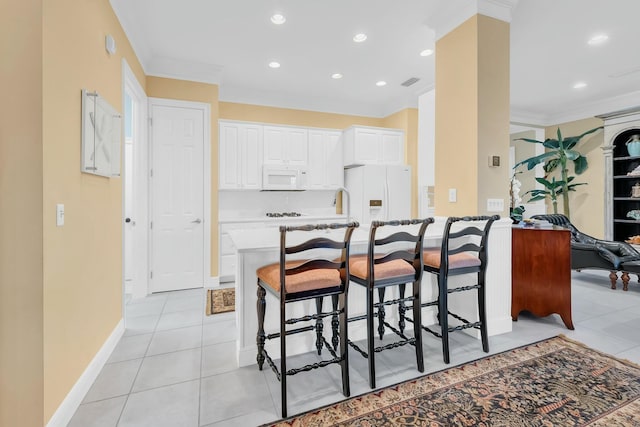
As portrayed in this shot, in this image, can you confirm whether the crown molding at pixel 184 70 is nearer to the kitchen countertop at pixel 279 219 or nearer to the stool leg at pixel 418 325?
the kitchen countertop at pixel 279 219

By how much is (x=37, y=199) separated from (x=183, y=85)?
10.2 feet

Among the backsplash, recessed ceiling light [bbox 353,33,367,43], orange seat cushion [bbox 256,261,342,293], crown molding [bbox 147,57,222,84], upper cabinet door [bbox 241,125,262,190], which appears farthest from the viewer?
the backsplash

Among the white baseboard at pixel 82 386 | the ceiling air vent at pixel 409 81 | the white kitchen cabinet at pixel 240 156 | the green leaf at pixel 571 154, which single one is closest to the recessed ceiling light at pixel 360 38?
the ceiling air vent at pixel 409 81

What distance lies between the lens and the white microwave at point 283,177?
192 inches

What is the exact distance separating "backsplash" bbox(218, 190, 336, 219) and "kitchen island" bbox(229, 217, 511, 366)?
247cm

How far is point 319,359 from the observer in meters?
2.29

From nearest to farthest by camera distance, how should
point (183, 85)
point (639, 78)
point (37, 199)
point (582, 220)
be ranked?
point (37, 199) → point (183, 85) → point (639, 78) → point (582, 220)

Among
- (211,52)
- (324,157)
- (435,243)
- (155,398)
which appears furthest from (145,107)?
(435,243)

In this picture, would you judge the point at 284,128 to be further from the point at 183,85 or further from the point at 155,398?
the point at 155,398

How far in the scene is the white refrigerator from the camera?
5090 millimetres

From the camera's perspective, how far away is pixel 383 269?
80.5 inches

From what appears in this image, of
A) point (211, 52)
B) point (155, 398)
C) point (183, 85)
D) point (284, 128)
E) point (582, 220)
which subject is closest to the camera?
point (155, 398)

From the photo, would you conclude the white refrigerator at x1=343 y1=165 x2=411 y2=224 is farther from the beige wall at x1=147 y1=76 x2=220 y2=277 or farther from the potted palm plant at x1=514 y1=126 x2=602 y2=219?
the potted palm plant at x1=514 y1=126 x2=602 y2=219

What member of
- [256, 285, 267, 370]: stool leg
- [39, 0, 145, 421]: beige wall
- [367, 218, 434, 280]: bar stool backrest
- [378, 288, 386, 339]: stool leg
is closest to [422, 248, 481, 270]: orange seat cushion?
[367, 218, 434, 280]: bar stool backrest
